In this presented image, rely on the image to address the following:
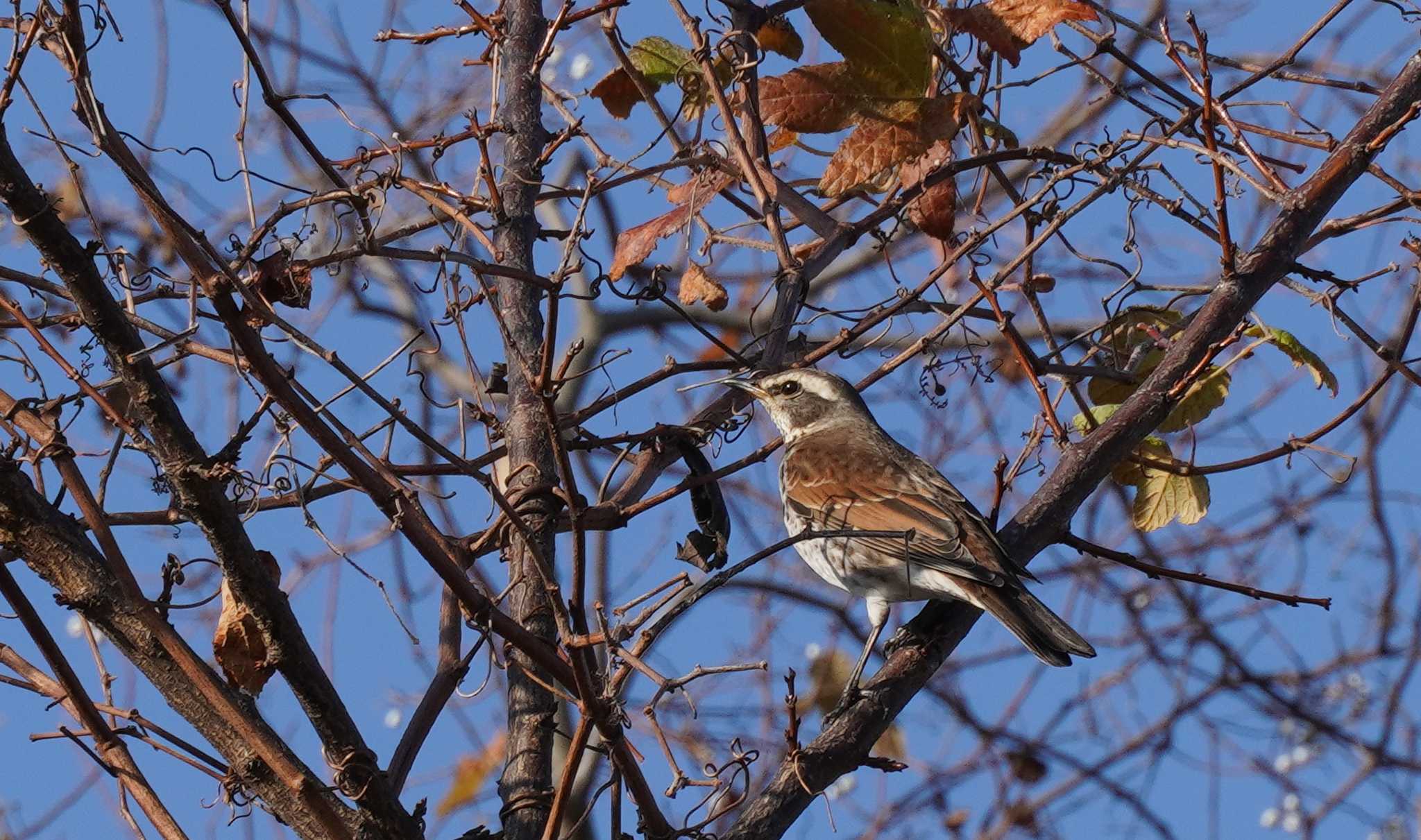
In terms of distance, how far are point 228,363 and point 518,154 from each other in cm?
193

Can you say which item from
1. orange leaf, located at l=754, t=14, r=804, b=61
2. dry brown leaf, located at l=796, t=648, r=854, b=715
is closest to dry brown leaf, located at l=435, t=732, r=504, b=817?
dry brown leaf, located at l=796, t=648, r=854, b=715

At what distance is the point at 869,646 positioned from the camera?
215 inches

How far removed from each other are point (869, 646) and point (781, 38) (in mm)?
2161

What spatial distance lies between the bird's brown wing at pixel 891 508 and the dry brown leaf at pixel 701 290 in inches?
41.6

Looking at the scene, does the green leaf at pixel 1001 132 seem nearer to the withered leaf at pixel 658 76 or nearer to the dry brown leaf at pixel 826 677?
the withered leaf at pixel 658 76

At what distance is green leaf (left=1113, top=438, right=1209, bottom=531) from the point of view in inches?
195

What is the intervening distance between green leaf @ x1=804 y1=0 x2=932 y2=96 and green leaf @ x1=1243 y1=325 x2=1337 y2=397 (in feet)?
4.51

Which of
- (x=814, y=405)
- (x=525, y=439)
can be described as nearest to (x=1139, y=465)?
(x=525, y=439)

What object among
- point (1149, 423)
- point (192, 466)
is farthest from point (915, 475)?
point (192, 466)

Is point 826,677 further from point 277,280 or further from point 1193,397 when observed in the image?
point 277,280

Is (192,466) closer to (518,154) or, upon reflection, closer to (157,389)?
(157,389)

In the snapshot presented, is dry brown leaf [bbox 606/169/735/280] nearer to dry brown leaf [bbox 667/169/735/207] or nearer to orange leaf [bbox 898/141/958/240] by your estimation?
dry brown leaf [bbox 667/169/735/207]

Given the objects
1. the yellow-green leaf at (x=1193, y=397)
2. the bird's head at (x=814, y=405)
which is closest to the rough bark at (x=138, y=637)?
the yellow-green leaf at (x=1193, y=397)

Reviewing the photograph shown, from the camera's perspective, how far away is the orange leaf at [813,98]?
4352 mm
